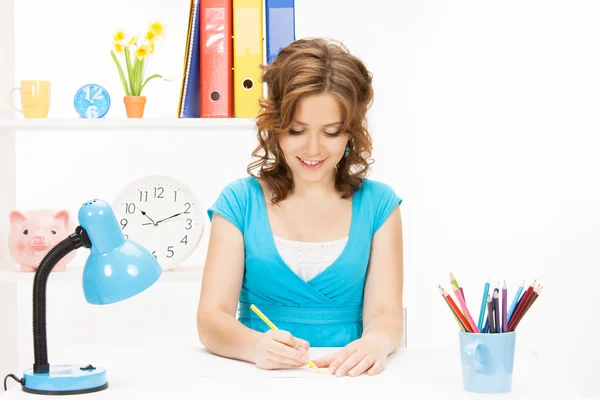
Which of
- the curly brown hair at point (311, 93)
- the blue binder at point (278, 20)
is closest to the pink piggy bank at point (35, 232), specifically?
the blue binder at point (278, 20)

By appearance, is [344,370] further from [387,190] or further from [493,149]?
[493,149]

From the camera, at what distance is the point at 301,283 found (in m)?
1.78

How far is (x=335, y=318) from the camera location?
5.94 ft

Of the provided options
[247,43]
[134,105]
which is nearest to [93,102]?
[134,105]

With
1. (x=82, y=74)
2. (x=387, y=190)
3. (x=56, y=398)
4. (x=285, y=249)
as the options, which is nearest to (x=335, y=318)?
(x=285, y=249)

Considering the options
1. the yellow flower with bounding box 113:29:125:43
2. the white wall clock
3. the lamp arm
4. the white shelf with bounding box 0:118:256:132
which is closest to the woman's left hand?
the lamp arm

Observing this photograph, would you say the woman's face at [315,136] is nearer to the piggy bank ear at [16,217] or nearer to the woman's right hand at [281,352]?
the woman's right hand at [281,352]

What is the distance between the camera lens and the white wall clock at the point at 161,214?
2576mm

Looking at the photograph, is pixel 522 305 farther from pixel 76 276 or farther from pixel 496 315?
pixel 76 276

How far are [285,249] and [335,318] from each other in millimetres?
176

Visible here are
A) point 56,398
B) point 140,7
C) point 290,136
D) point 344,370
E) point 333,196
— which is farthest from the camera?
point 140,7

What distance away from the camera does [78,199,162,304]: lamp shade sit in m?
1.21

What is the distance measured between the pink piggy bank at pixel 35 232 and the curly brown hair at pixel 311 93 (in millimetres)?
908

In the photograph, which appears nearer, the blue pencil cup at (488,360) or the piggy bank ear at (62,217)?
the blue pencil cup at (488,360)
